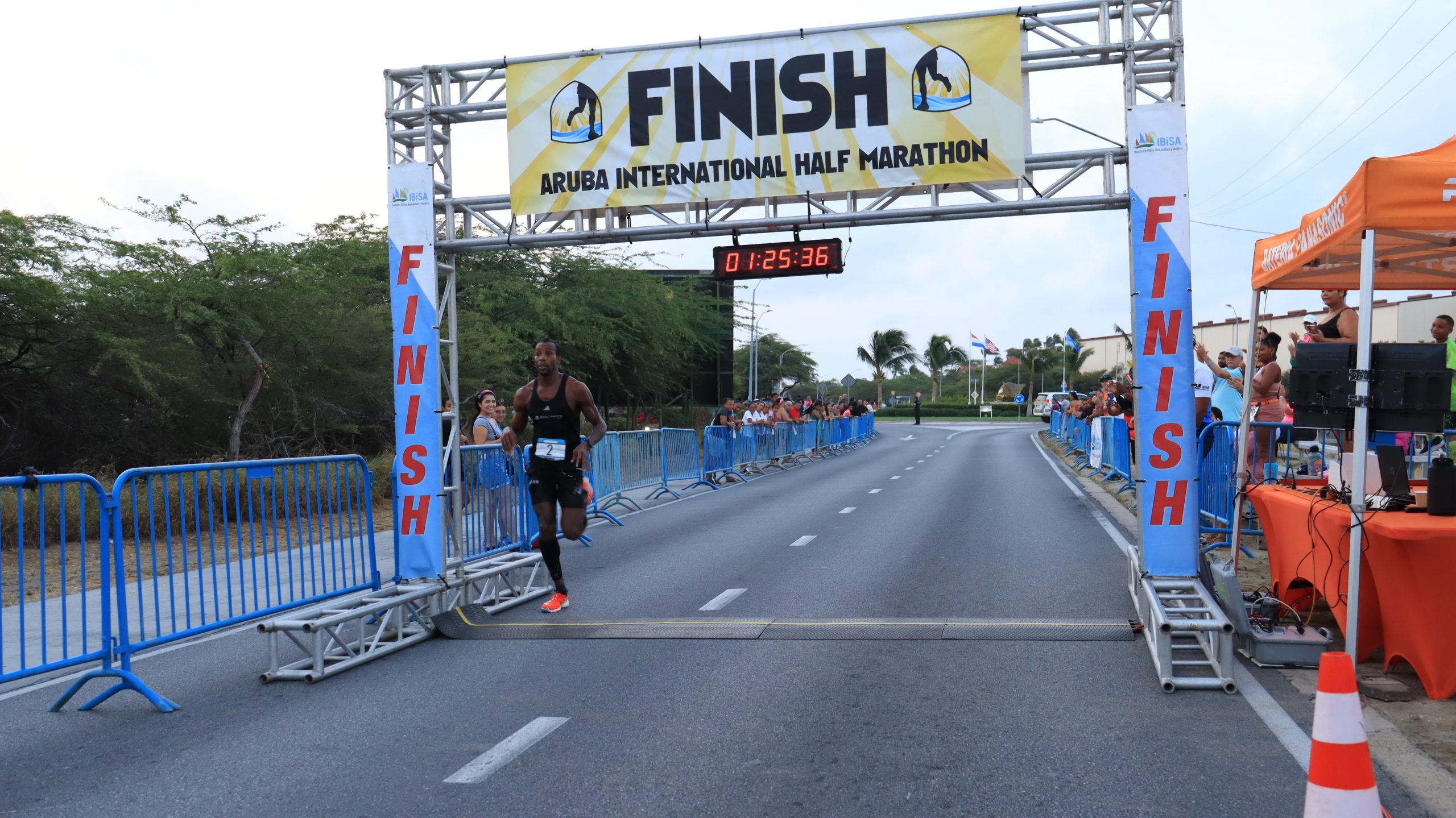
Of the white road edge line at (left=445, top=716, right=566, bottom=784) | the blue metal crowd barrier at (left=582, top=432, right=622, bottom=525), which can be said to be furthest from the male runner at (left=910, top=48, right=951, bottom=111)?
the blue metal crowd barrier at (left=582, top=432, right=622, bottom=525)

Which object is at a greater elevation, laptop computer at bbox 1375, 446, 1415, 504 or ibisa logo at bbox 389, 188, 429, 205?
ibisa logo at bbox 389, 188, 429, 205

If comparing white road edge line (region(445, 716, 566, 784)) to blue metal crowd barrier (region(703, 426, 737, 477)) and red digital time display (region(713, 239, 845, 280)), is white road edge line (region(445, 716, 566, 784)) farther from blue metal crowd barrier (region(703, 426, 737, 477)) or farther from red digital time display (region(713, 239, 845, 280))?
blue metal crowd barrier (region(703, 426, 737, 477))

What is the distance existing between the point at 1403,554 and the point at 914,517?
9.62m

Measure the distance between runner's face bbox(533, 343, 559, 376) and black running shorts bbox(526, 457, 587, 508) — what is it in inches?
27.5

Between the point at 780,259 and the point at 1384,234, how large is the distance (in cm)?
450

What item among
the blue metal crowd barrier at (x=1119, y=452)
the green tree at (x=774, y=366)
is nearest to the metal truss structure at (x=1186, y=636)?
the blue metal crowd barrier at (x=1119, y=452)

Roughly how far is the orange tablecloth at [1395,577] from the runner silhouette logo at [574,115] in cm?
593

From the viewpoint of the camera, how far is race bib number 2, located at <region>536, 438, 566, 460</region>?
8539 millimetres

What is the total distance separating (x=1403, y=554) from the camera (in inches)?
229

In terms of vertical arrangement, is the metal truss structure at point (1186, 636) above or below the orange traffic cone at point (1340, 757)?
below

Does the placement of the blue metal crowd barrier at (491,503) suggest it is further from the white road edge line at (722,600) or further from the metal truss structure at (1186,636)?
the metal truss structure at (1186,636)

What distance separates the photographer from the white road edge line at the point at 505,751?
15.3 feet

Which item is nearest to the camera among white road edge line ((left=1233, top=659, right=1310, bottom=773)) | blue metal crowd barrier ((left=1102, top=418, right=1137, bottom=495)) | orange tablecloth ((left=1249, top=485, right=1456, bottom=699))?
white road edge line ((left=1233, top=659, right=1310, bottom=773))

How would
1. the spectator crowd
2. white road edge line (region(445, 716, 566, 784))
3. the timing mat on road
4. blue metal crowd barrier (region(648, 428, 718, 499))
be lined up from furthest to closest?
the spectator crowd
blue metal crowd barrier (region(648, 428, 718, 499))
the timing mat on road
white road edge line (region(445, 716, 566, 784))
